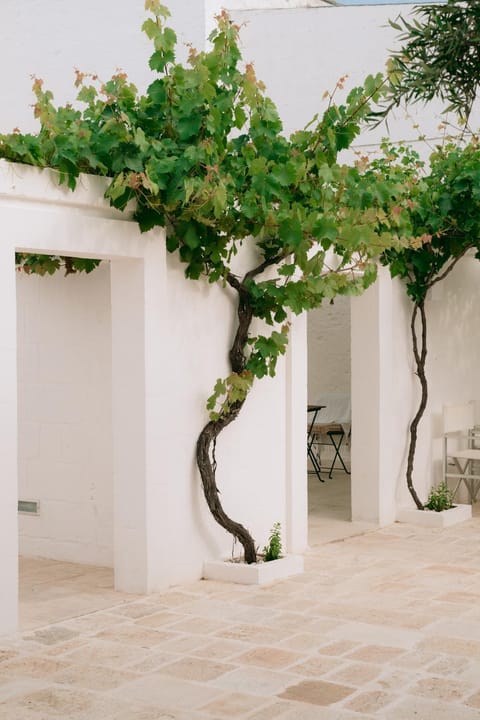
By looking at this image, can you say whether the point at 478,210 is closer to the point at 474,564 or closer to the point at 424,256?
the point at 424,256

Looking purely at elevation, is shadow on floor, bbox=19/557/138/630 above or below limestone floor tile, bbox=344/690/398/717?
above

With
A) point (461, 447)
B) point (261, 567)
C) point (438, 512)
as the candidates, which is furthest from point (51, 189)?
point (461, 447)

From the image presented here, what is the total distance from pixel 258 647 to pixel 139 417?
1.74m

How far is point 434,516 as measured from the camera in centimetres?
927

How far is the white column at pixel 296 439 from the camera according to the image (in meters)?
8.06

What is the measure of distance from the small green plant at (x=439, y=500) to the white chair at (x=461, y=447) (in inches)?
16.8

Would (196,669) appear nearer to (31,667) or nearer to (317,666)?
(317,666)

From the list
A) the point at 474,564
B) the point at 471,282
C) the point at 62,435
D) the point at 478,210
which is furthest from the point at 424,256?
the point at 62,435

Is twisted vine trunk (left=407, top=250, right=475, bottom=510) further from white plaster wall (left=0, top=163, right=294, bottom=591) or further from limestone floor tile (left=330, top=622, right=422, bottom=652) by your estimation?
limestone floor tile (left=330, top=622, right=422, bottom=652)

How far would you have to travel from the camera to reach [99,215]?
21.5ft

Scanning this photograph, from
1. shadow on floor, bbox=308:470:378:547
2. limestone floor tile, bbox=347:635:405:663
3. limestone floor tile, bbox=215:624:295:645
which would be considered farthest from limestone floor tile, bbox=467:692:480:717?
shadow on floor, bbox=308:470:378:547

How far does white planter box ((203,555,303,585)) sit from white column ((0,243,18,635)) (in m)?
1.64

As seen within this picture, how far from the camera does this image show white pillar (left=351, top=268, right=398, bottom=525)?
937cm

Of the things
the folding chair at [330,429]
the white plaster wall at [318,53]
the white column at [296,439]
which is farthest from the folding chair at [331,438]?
the white column at [296,439]
